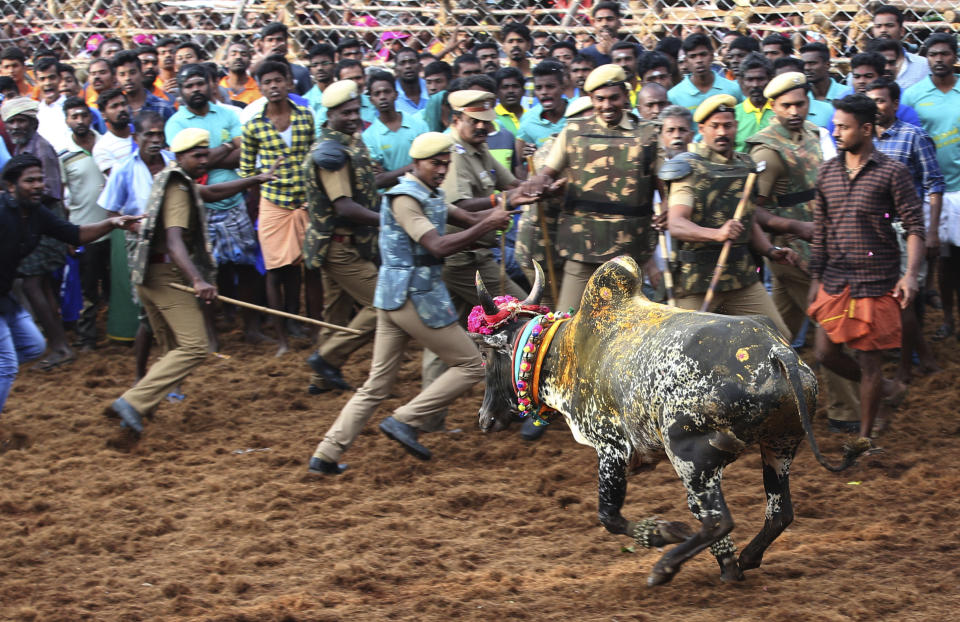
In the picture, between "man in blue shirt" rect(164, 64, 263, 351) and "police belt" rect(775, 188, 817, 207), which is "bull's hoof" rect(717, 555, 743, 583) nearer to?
"police belt" rect(775, 188, 817, 207)

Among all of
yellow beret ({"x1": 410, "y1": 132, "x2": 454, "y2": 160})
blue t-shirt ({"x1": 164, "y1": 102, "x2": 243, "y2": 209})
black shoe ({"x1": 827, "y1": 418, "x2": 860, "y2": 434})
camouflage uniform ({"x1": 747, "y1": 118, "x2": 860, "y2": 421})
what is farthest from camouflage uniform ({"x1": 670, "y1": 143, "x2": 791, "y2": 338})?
blue t-shirt ({"x1": 164, "y1": 102, "x2": 243, "y2": 209})

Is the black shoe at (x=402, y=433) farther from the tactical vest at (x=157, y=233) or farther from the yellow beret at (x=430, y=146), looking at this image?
the tactical vest at (x=157, y=233)

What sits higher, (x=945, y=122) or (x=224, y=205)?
(x=945, y=122)

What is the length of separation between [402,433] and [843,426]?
2874mm

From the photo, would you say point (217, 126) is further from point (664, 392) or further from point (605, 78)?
point (664, 392)

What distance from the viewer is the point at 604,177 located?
7.48 meters

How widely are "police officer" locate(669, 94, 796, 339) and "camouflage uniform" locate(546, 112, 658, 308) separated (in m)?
0.36

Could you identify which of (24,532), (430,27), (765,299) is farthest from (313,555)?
(430,27)

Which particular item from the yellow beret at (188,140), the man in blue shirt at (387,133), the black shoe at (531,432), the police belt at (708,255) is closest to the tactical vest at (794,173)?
the police belt at (708,255)

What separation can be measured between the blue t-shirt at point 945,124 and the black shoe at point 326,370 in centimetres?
483

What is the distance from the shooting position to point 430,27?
45.8 ft

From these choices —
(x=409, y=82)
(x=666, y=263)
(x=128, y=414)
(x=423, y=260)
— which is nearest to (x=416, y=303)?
(x=423, y=260)

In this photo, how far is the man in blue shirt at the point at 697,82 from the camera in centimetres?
1026

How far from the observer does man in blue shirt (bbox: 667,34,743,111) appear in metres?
10.3
